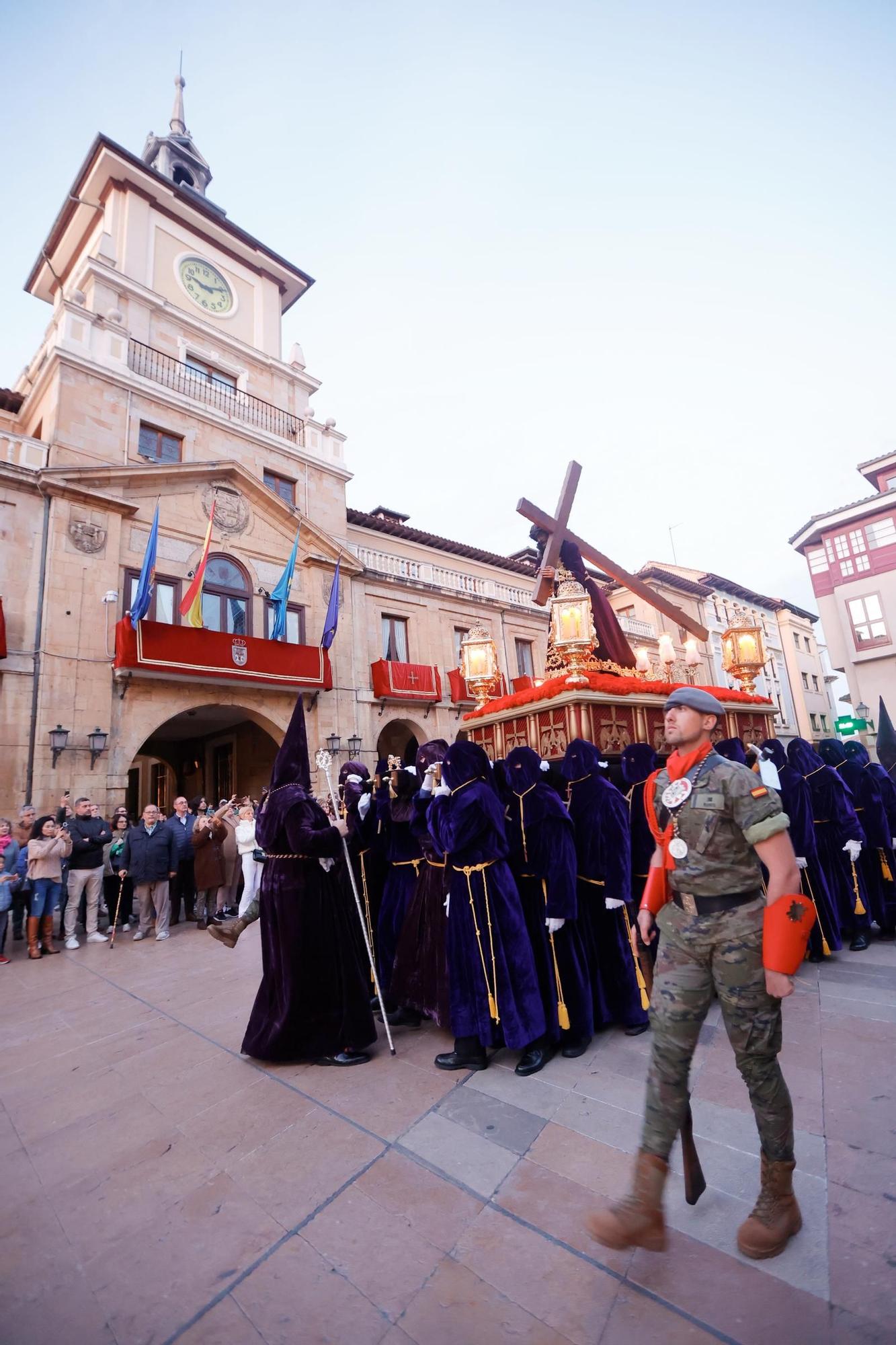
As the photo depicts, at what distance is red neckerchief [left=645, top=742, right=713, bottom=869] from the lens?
2605mm

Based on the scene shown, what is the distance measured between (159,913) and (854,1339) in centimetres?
923

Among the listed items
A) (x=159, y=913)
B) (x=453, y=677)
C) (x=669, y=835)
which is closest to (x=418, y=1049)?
(x=669, y=835)

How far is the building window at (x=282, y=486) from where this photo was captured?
17.6 meters

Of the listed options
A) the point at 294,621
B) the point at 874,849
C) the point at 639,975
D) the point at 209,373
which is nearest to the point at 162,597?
the point at 294,621

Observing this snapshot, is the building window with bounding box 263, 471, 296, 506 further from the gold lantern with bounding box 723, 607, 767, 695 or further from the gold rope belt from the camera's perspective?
the gold rope belt

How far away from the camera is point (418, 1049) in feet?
13.9

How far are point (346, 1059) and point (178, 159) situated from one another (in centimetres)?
3129

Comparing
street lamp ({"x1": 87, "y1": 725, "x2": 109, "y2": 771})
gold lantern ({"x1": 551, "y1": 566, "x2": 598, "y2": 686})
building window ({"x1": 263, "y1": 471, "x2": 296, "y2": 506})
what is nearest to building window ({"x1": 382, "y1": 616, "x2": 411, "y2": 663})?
building window ({"x1": 263, "y1": 471, "x2": 296, "y2": 506})

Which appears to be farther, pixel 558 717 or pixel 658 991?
pixel 558 717

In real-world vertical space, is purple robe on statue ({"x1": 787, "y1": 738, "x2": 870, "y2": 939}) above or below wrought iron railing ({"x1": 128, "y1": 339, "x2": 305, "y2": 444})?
below

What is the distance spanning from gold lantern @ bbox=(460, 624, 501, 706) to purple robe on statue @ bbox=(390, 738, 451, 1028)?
477 centimetres

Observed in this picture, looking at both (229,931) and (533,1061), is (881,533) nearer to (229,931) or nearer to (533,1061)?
(533,1061)

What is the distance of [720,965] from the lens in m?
2.38

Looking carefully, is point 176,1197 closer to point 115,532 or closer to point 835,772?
point 835,772
